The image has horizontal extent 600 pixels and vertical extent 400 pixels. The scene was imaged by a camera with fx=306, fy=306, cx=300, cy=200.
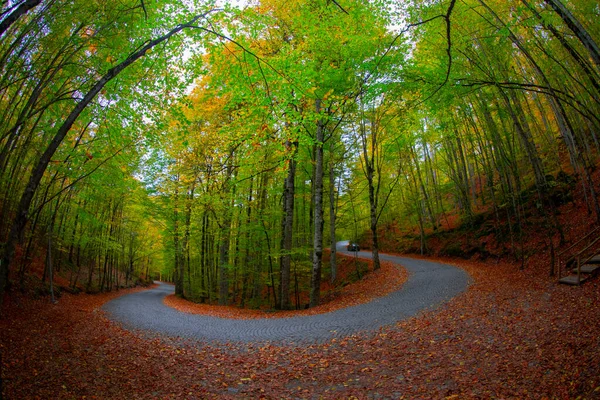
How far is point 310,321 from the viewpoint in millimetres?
8375

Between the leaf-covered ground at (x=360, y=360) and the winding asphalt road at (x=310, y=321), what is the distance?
624 millimetres

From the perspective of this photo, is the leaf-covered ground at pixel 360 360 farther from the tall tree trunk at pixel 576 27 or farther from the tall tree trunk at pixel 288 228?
the tall tree trunk at pixel 288 228

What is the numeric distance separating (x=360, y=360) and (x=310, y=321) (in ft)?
10.5

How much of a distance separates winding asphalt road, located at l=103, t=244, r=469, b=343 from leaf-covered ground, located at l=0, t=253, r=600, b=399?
624 millimetres

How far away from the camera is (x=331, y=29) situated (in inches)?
364

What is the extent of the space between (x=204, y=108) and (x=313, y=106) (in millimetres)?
4190

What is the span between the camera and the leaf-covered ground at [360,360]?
3.90m

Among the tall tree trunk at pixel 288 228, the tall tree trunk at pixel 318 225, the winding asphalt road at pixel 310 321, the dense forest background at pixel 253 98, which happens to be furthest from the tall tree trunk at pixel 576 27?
the tall tree trunk at pixel 288 228

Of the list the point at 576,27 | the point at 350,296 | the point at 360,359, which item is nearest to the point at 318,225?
the point at 350,296

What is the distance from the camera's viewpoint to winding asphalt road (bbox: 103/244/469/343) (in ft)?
23.5

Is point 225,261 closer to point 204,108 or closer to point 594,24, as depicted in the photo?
point 204,108

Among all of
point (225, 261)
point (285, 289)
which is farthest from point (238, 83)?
point (225, 261)

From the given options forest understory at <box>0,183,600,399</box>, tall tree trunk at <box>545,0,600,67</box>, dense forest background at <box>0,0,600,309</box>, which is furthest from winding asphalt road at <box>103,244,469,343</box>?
tall tree trunk at <box>545,0,600,67</box>

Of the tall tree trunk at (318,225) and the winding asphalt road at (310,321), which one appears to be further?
the tall tree trunk at (318,225)
